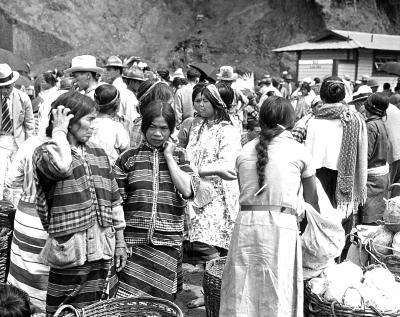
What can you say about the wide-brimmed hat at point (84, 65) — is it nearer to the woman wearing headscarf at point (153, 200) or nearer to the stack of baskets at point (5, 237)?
the stack of baskets at point (5, 237)

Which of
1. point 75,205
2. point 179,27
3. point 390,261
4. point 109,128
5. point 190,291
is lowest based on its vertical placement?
point 190,291

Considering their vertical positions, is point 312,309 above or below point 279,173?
below

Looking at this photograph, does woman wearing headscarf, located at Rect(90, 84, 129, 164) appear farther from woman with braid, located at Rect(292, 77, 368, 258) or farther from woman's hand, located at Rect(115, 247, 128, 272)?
woman with braid, located at Rect(292, 77, 368, 258)

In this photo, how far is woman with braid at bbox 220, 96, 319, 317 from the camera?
11.0 ft

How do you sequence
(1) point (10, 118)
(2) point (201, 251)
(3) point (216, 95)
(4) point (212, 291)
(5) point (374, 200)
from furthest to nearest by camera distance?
(1) point (10, 118) < (5) point (374, 200) < (2) point (201, 251) < (3) point (216, 95) < (4) point (212, 291)

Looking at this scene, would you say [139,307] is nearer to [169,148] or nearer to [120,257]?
[120,257]

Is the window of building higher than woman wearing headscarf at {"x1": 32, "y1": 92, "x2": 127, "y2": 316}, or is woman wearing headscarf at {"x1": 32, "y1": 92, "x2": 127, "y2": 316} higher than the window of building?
the window of building

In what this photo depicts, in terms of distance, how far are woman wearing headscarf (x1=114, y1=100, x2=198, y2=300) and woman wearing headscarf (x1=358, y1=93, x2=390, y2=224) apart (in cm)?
296

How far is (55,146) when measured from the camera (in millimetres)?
3002

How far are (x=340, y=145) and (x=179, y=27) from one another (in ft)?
97.5

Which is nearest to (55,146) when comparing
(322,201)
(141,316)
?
(141,316)

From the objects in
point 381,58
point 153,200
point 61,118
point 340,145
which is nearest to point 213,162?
point 153,200

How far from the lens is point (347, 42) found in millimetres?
21781

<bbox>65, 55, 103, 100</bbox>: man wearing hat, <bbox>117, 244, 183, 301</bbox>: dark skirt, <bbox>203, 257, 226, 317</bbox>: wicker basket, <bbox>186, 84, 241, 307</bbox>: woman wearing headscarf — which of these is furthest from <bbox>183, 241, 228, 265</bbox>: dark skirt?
<bbox>65, 55, 103, 100</bbox>: man wearing hat
